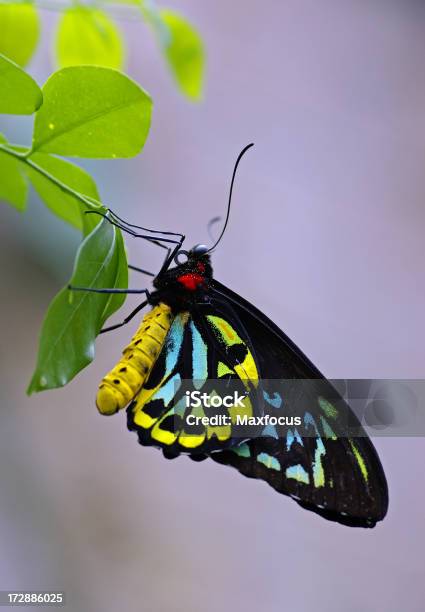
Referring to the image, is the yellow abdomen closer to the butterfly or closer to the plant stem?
the butterfly

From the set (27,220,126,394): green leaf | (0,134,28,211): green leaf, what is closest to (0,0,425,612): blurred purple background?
(0,134,28,211): green leaf

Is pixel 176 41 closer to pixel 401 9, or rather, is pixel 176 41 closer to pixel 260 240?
pixel 260 240

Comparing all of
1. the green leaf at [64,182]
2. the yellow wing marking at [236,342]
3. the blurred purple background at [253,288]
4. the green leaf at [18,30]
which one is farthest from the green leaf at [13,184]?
the blurred purple background at [253,288]

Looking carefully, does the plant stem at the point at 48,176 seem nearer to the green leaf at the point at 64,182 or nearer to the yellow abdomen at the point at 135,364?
the green leaf at the point at 64,182

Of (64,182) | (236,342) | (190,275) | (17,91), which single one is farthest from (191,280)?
(17,91)

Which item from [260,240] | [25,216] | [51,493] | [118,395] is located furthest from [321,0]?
[118,395]

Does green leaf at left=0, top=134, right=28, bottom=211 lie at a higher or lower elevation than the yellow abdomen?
higher

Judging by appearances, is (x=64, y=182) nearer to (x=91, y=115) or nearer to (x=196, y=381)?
(x=91, y=115)
